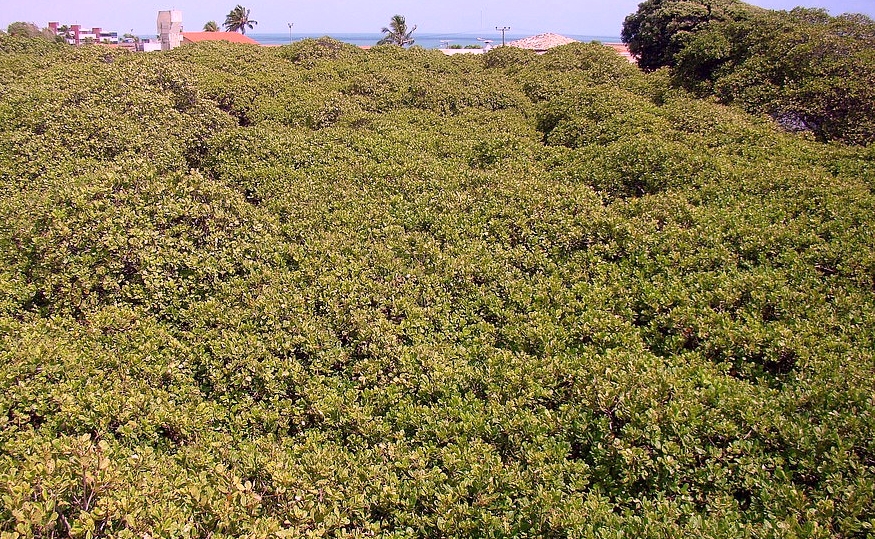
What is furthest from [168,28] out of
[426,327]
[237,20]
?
[237,20]

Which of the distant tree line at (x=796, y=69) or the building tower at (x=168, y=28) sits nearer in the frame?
the distant tree line at (x=796, y=69)

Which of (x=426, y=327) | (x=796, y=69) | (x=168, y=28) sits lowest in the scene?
(x=426, y=327)

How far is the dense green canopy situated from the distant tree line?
1.10 m

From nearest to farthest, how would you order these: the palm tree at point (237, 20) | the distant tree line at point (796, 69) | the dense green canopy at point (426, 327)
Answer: the dense green canopy at point (426, 327) → the distant tree line at point (796, 69) → the palm tree at point (237, 20)

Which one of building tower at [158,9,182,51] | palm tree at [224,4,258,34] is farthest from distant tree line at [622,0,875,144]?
palm tree at [224,4,258,34]

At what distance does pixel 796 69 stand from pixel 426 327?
11.6 meters

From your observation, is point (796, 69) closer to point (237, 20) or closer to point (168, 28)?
point (168, 28)

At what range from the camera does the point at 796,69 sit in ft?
38.9

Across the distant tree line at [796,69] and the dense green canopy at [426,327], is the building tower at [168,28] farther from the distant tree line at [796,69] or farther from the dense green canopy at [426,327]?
the distant tree line at [796,69]

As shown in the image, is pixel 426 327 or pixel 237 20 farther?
pixel 237 20

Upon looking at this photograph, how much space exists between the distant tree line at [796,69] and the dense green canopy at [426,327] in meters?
1.10

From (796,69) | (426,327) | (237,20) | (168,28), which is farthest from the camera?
(237,20)

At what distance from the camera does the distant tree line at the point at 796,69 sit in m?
10.7

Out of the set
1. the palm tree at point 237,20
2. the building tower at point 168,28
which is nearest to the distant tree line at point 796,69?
the building tower at point 168,28
